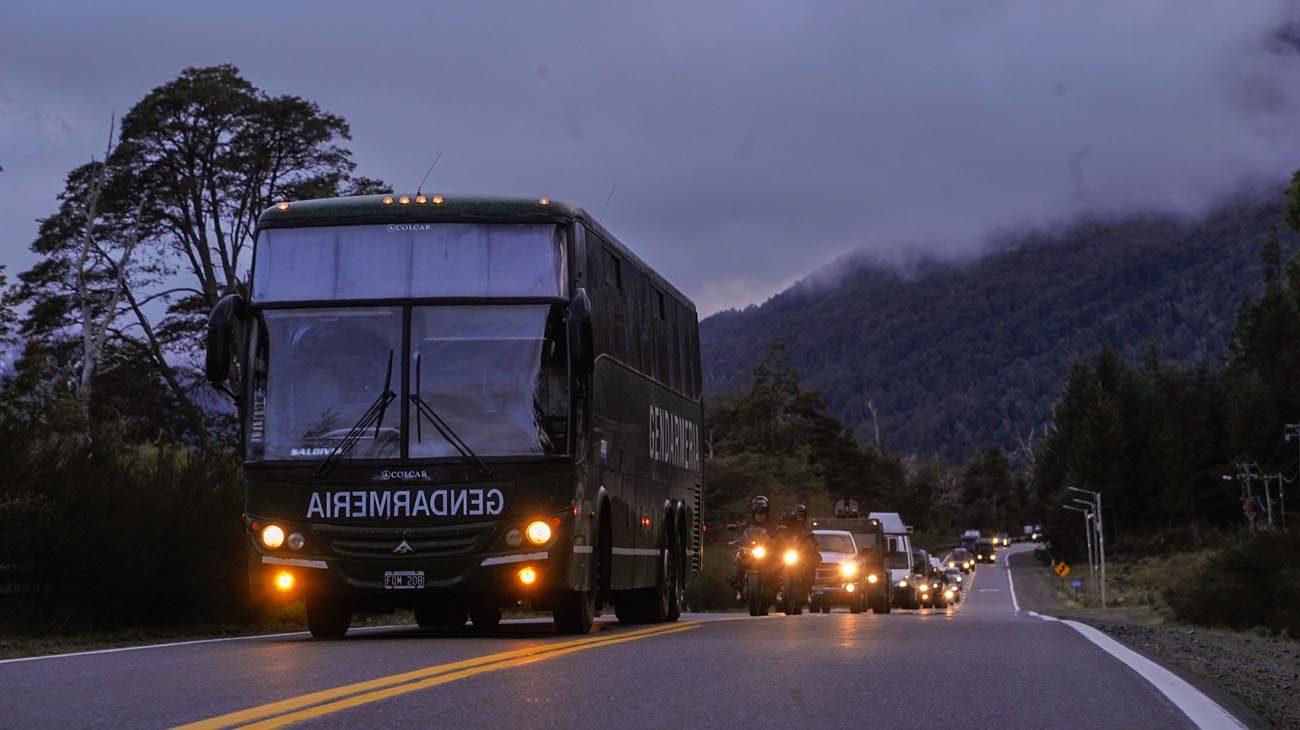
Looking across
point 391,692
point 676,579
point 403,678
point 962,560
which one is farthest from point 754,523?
point 962,560

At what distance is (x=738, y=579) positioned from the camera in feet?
100

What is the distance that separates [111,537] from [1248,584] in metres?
19.2

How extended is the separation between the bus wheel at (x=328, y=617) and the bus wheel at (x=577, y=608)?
193 cm

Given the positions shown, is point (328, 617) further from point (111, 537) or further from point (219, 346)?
point (219, 346)

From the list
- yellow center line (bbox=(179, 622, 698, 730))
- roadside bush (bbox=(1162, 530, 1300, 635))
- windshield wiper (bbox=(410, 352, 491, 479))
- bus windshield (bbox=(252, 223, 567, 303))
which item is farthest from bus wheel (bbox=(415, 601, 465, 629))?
roadside bush (bbox=(1162, 530, 1300, 635))

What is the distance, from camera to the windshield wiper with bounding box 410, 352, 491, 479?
16109mm

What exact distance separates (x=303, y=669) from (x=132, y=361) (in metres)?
33.0

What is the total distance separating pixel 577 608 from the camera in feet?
57.1

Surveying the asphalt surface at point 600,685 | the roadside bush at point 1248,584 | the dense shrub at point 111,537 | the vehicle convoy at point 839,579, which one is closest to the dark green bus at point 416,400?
the asphalt surface at point 600,685

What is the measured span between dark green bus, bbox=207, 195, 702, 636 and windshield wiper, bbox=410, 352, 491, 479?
0.02 metres

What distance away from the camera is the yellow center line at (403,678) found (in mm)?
8875

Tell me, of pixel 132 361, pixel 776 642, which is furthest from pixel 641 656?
pixel 132 361

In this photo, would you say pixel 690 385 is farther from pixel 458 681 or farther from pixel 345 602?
pixel 458 681

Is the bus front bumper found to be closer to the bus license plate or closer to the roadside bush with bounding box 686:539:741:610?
the bus license plate
